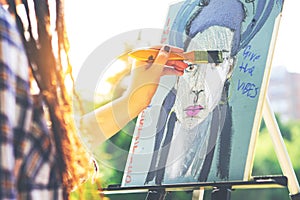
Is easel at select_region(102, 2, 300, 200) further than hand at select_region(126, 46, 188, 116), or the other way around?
hand at select_region(126, 46, 188, 116)

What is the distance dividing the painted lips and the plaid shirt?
1.30 meters

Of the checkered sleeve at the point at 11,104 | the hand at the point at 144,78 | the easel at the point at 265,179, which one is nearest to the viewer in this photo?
the checkered sleeve at the point at 11,104

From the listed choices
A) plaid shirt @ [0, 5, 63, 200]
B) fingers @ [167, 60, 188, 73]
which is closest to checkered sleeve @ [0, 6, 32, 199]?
plaid shirt @ [0, 5, 63, 200]

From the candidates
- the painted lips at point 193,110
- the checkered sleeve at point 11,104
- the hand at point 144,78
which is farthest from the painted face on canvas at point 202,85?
the checkered sleeve at point 11,104

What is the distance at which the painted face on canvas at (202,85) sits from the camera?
1.74m

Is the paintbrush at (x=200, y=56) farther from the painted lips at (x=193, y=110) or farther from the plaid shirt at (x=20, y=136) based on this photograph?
the plaid shirt at (x=20, y=136)

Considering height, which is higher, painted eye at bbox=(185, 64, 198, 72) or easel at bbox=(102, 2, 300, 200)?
painted eye at bbox=(185, 64, 198, 72)

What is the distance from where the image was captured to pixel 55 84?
542 millimetres

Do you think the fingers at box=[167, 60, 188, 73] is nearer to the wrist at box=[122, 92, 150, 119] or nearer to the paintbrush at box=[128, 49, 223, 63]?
the paintbrush at box=[128, 49, 223, 63]

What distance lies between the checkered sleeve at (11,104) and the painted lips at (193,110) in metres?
1.33

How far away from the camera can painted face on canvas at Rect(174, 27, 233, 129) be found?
1.74 m

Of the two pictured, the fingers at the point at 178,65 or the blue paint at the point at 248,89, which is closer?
the blue paint at the point at 248,89

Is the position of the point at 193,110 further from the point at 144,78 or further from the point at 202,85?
the point at 144,78

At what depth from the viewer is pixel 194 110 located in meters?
1.79
